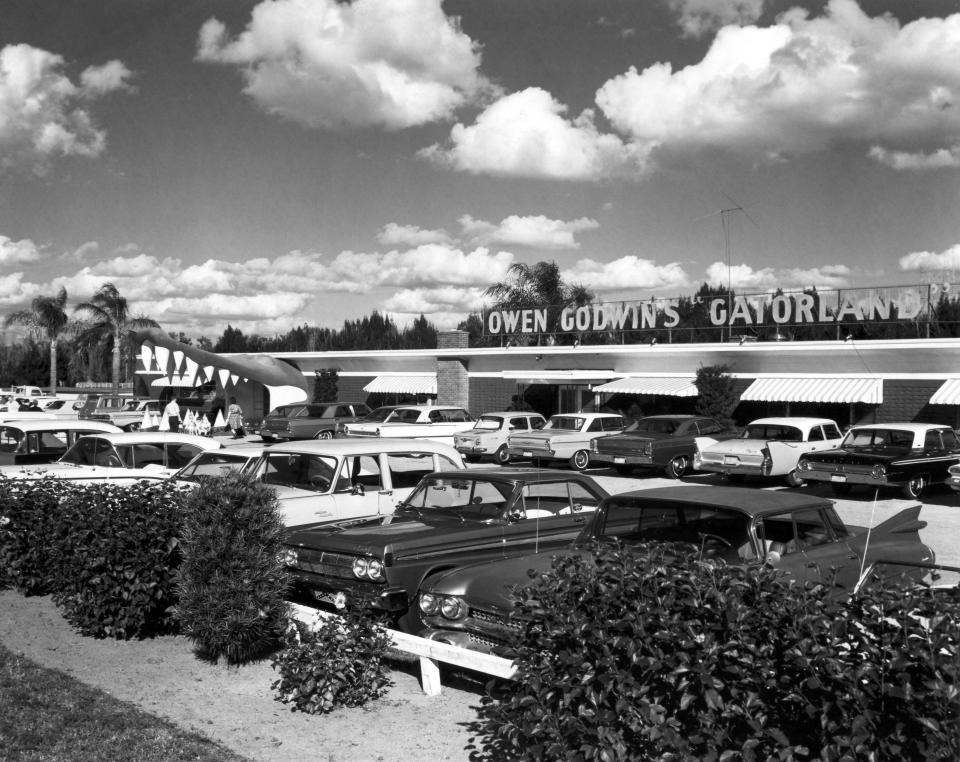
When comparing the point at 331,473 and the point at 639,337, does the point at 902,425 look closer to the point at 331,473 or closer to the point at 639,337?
the point at 331,473

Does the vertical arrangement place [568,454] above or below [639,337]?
below

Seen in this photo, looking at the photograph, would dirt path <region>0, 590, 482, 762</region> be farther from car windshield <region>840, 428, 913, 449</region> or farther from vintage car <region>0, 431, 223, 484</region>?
car windshield <region>840, 428, 913, 449</region>

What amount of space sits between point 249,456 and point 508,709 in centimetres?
818

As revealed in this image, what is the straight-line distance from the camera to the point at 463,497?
8859 mm

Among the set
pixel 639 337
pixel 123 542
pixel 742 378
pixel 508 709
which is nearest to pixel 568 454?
pixel 742 378

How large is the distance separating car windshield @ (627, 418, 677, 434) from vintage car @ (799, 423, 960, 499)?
16.2 ft

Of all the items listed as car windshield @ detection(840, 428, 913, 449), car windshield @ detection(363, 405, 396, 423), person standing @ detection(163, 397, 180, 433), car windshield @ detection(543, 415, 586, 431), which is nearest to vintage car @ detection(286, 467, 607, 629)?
car windshield @ detection(840, 428, 913, 449)

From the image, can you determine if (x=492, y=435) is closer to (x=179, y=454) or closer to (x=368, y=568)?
(x=179, y=454)

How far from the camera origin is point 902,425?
18734 millimetres

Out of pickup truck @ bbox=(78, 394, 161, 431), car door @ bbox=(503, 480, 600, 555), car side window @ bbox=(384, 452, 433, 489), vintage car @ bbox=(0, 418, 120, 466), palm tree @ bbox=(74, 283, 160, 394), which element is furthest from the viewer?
palm tree @ bbox=(74, 283, 160, 394)

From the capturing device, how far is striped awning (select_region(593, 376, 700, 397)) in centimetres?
2987

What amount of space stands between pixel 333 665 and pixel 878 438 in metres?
16.2

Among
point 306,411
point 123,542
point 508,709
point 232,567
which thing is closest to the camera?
point 508,709

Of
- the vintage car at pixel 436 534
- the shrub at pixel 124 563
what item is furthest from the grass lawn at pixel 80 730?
the vintage car at pixel 436 534
